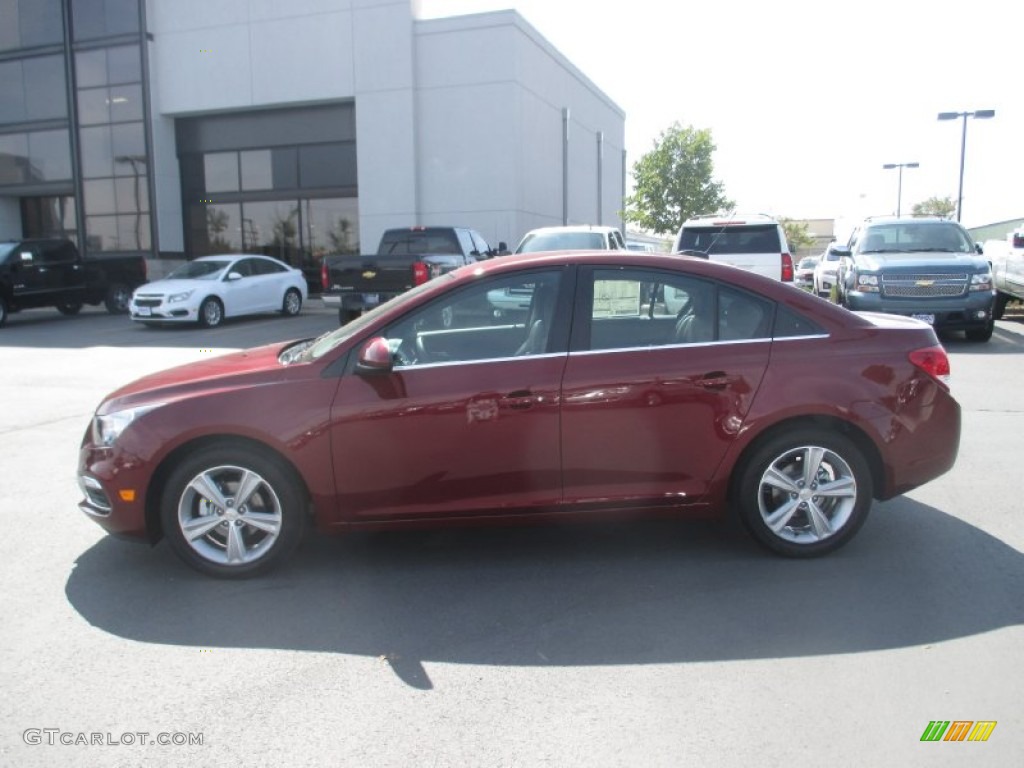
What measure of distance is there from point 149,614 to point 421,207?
21060mm

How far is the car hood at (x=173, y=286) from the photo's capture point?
693 inches

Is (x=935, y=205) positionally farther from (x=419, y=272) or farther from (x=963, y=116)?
(x=419, y=272)

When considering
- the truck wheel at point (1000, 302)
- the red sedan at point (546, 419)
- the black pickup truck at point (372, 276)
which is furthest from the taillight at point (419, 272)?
the truck wheel at point (1000, 302)

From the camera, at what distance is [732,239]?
1416 cm

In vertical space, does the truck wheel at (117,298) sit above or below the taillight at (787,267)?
below

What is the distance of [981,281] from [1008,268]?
429 centimetres

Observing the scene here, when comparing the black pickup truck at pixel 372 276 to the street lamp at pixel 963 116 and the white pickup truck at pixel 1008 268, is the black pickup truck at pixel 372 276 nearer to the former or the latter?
the white pickup truck at pixel 1008 268

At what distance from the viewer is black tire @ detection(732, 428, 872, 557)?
459cm

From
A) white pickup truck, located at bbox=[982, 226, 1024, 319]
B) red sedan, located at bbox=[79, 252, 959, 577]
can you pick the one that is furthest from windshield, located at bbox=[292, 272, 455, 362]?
white pickup truck, located at bbox=[982, 226, 1024, 319]

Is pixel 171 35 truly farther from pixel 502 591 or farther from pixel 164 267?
pixel 502 591

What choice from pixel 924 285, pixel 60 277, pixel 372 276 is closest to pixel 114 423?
pixel 372 276

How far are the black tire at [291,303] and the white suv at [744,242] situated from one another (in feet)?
32.5

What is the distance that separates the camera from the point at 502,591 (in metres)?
4.38

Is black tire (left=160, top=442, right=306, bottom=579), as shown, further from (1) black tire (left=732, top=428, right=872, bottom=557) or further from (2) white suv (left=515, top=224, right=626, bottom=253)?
(2) white suv (left=515, top=224, right=626, bottom=253)
